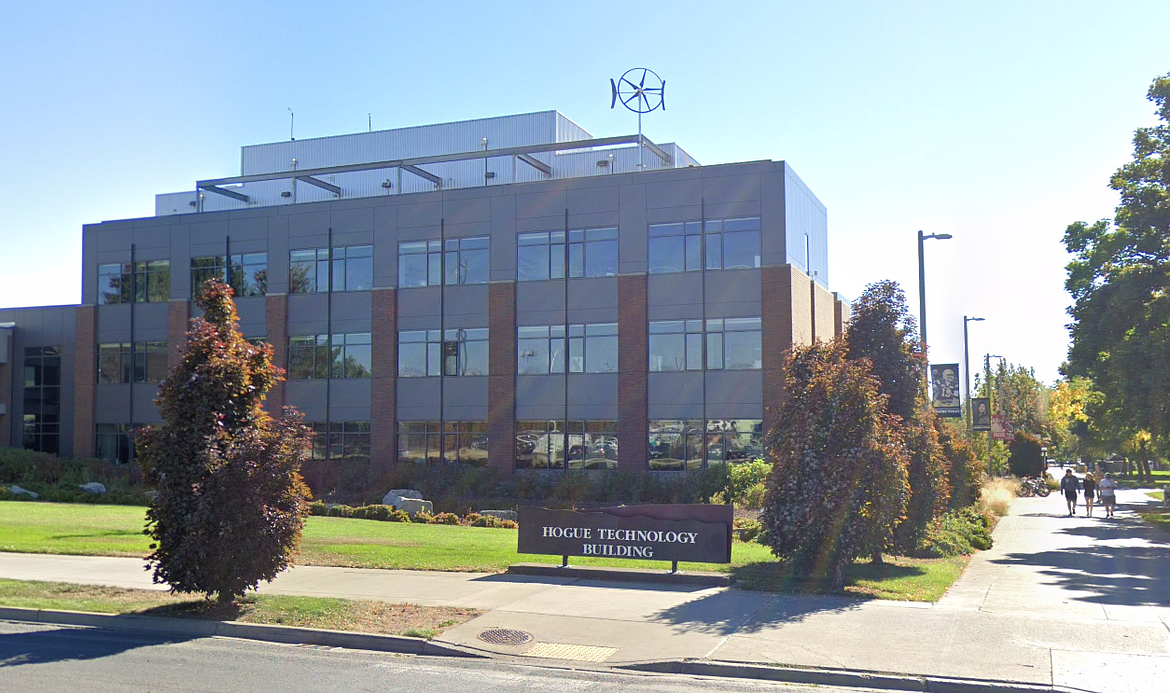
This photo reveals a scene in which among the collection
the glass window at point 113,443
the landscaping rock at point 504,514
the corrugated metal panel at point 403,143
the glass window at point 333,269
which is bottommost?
the landscaping rock at point 504,514

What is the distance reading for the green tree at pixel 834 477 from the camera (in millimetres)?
14969

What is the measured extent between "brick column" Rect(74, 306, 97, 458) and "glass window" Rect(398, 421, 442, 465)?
50.9 ft

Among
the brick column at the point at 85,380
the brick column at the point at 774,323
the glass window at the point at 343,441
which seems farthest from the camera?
the brick column at the point at 85,380

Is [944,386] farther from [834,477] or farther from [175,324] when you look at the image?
[175,324]

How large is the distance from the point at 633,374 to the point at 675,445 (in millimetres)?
3016

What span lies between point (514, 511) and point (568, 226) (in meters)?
12.2

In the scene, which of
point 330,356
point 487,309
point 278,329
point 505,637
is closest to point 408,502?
point 487,309

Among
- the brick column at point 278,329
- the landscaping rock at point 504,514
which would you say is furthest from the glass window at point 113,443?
the landscaping rock at point 504,514

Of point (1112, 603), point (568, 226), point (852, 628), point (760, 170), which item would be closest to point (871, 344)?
point (1112, 603)

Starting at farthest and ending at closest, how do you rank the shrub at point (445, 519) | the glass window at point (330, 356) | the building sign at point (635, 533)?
the glass window at point (330, 356) < the shrub at point (445, 519) < the building sign at point (635, 533)

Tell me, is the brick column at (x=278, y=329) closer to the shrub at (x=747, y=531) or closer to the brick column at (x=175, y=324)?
the brick column at (x=175, y=324)

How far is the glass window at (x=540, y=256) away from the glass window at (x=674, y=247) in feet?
11.7

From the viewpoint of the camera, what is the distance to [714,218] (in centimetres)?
3691

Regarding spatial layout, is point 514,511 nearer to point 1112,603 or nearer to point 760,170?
point 760,170
